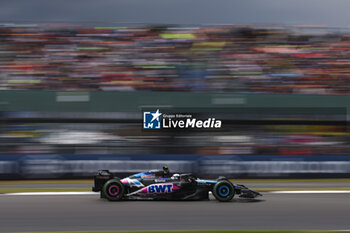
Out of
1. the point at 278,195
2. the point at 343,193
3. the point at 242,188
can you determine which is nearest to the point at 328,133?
the point at 343,193

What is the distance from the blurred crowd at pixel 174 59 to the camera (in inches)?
629

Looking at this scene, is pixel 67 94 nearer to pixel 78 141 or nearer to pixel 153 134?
pixel 78 141

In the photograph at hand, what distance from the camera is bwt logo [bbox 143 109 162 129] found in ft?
49.6

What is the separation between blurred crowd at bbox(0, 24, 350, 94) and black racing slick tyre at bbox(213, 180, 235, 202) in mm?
6984

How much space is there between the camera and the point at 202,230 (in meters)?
6.92

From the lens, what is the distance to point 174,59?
54.9ft

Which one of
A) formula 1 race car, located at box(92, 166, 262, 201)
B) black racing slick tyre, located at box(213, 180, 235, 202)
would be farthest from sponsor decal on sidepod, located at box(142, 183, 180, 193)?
black racing slick tyre, located at box(213, 180, 235, 202)

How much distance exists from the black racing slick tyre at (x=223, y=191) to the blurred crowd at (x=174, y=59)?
22.9 ft

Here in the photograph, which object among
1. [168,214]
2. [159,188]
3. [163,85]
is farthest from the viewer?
[163,85]

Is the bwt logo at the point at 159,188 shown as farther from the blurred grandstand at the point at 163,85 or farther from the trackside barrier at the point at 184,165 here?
the blurred grandstand at the point at 163,85

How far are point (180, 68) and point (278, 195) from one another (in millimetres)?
7154

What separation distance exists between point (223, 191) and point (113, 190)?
2.38 meters

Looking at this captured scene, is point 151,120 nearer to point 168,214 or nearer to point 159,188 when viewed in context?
point 159,188

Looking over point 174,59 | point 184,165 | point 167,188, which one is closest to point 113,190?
point 167,188
